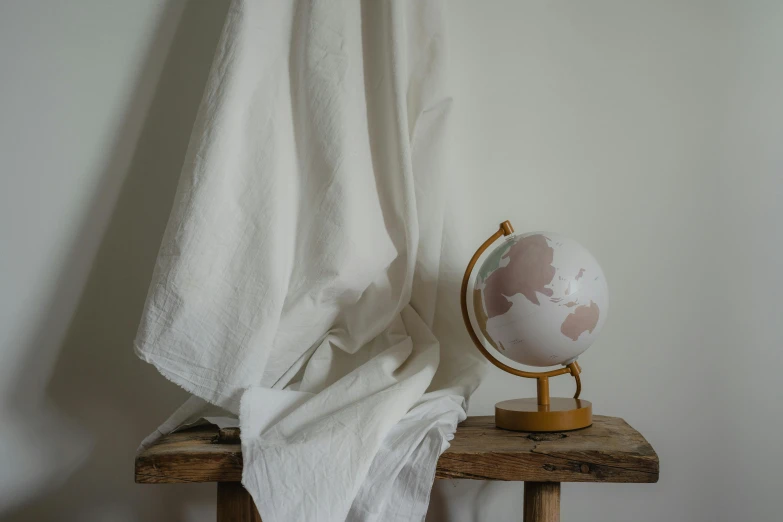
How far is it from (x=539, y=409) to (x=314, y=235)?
0.38 meters

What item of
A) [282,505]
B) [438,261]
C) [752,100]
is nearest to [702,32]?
[752,100]

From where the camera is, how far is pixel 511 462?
27.1 inches

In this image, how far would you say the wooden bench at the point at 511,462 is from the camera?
2.20ft

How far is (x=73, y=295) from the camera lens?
3.28 ft

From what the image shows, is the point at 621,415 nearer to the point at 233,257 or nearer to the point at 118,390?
the point at 233,257

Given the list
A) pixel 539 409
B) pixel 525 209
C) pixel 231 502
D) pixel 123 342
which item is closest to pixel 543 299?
pixel 539 409

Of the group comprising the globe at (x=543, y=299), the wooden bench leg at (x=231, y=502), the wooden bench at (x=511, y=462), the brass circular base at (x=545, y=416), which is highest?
the globe at (x=543, y=299)

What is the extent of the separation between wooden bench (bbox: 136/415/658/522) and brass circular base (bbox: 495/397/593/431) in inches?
0.6

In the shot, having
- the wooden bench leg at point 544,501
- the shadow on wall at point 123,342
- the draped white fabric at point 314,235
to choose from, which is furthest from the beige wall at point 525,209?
the wooden bench leg at point 544,501

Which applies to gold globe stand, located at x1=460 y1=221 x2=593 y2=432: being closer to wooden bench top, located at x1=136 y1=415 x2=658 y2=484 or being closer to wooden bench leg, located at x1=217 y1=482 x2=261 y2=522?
wooden bench top, located at x1=136 y1=415 x2=658 y2=484

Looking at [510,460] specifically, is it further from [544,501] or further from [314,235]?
[314,235]

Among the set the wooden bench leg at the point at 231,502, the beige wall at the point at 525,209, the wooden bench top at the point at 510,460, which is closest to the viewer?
the wooden bench top at the point at 510,460

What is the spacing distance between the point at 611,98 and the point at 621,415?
50 centimetres

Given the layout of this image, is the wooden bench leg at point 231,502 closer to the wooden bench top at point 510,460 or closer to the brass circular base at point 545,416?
the wooden bench top at point 510,460
